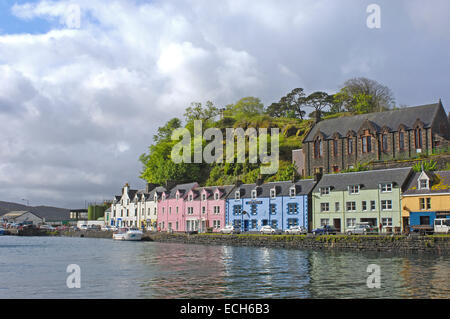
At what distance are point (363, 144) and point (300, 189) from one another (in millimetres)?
15220

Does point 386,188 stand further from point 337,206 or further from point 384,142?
point 384,142

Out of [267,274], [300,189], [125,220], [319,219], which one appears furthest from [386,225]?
[125,220]

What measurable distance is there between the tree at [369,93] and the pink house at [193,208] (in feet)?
141

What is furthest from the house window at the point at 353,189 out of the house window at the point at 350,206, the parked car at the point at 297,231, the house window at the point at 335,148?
the house window at the point at 335,148

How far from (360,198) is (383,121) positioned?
20356 millimetres

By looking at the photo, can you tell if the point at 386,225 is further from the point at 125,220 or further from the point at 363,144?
the point at 125,220

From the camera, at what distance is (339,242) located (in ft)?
180

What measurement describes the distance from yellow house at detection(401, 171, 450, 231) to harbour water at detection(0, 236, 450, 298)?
12.7m

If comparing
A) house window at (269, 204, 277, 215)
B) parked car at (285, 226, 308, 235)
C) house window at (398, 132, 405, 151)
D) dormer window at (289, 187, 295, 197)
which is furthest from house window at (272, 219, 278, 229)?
house window at (398, 132, 405, 151)

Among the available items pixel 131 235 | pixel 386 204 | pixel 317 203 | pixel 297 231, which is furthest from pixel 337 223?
pixel 131 235

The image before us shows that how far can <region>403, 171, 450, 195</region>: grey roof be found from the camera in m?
56.8

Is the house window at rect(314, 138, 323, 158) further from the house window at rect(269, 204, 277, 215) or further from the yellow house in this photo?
the yellow house
